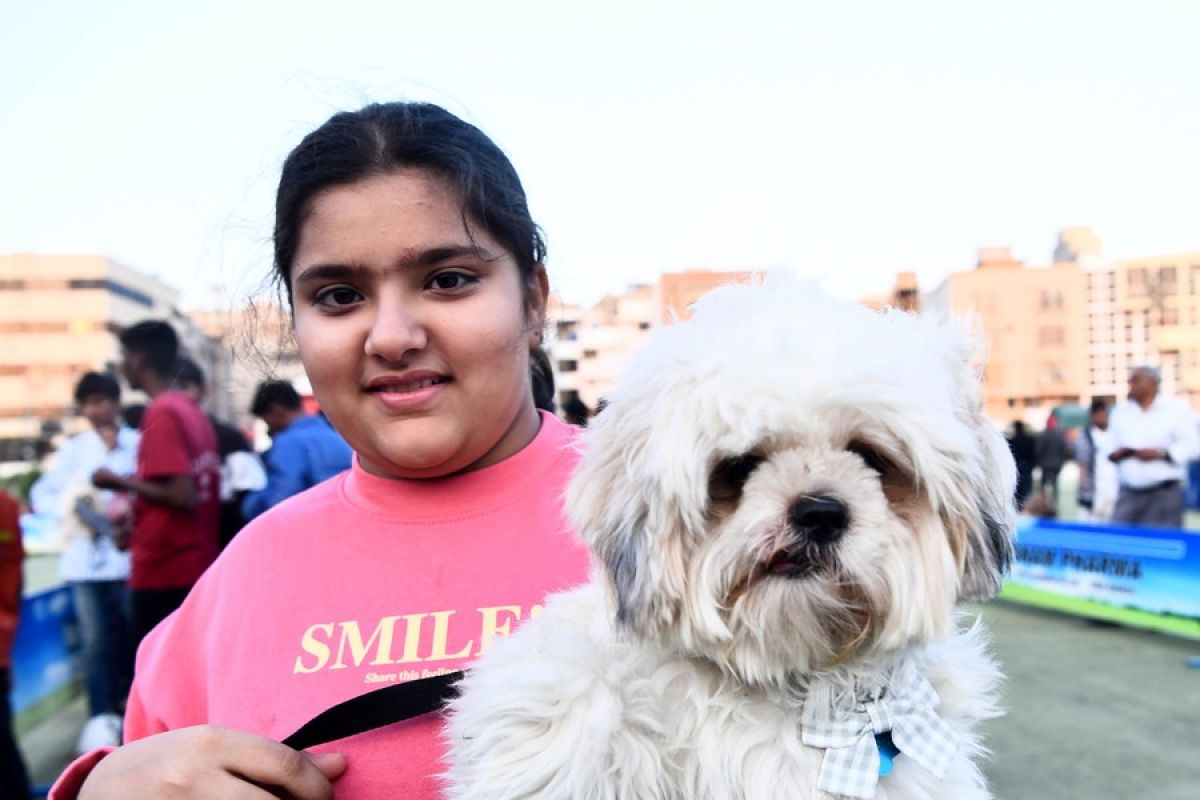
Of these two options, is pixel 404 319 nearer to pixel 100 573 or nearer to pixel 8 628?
pixel 8 628

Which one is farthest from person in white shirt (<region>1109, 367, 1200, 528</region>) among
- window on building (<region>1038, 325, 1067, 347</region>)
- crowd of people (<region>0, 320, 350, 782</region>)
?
window on building (<region>1038, 325, 1067, 347</region>)

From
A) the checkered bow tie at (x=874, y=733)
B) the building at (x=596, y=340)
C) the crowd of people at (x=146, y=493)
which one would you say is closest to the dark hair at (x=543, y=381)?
the building at (x=596, y=340)

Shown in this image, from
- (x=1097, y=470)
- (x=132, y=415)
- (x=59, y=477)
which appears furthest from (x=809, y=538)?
(x=1097, y=470)

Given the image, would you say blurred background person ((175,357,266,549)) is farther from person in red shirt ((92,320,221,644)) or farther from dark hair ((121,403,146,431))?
dark hair ((121,403,146,431))

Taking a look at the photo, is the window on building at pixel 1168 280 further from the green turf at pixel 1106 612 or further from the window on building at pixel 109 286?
the window on building at pixel 109 286

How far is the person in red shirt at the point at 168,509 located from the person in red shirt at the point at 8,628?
527mm

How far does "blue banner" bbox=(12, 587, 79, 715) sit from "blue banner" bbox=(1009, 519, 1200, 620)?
23.3 ft

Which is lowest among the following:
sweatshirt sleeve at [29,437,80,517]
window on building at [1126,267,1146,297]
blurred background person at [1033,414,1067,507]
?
blurred background person at [1033,414,1067,507]

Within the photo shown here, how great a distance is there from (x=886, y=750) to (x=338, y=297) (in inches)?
38.3

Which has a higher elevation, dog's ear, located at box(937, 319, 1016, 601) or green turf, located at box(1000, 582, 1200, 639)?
dog's ear, located at box(937, 319, 1016, 601)

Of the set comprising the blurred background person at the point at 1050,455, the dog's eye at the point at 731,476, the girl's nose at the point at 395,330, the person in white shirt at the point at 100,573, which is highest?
the girl's nose at the point at 395,330

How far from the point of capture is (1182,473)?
878cm

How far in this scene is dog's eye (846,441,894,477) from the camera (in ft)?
3.76

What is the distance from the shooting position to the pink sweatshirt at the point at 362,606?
51.1 inches
